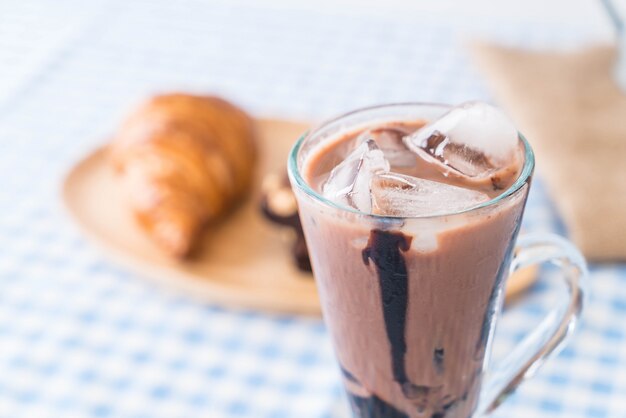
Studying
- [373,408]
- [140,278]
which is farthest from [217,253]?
[373,408]

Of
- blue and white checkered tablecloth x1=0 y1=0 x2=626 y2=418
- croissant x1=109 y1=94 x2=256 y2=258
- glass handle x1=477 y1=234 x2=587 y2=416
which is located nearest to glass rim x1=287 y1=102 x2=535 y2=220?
glass handle x1=477 y1=234 x2=587 y2=416

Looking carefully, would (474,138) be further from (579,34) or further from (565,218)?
(579,34)

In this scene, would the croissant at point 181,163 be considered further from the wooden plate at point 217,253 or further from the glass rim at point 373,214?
the glass rim at point 373,214

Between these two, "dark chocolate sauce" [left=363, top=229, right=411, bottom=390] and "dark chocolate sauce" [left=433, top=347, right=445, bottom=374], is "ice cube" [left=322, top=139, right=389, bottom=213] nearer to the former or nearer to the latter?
"dark chocolate sauce" [left=363, top=229, right=411, bottom=390]

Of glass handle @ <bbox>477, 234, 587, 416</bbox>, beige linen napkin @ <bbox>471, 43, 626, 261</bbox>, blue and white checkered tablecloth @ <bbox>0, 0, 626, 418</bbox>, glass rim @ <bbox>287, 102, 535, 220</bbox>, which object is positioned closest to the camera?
glass rim @ <bbox>287, 102, 535, 220</bbox>

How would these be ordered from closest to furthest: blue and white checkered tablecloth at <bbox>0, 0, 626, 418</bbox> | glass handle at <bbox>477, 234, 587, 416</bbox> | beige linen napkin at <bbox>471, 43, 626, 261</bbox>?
glass handle at <bbox>477, 234, 587, 416</bbox> < blue and white checkered tablecloth at <bbox>0, 0, 626, 418</bbox> < beige linen napkin at <bbox>471, 43, 626, 261</bbox>

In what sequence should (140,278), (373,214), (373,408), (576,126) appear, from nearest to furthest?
(373,214), (373,408), (140,278), (576,126)

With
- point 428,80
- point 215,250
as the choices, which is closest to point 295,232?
point 215,250

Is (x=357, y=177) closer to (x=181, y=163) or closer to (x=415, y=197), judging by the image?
(x=415, y=197)
